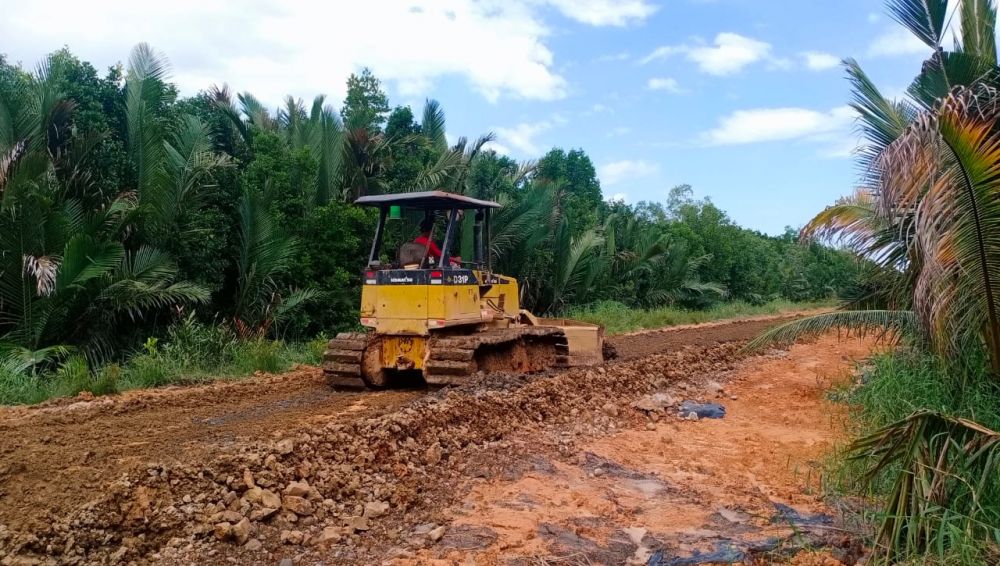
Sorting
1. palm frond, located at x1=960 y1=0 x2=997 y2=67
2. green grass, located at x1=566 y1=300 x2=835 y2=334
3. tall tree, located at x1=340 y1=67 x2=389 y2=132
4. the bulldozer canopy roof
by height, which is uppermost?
tall tree, located at x1=340 y1=67 x2=389 y2=132

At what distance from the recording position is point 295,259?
583 inches

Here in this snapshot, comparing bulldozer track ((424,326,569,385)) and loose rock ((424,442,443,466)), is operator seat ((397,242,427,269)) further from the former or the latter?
loose rock ((424,442,443,466))

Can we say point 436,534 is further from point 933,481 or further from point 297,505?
point 933,481

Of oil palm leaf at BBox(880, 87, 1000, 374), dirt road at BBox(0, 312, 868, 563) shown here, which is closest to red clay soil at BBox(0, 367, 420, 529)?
dirt road at BBox(0, 312, 868, 563)

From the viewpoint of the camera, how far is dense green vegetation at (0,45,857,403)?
11.0m

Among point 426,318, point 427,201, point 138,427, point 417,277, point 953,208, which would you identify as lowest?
point 138,427

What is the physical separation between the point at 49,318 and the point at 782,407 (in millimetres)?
10296

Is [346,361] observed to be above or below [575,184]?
below

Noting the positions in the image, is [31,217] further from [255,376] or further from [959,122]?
[959,122]

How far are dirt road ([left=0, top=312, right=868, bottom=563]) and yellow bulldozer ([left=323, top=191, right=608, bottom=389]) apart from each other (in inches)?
16.7

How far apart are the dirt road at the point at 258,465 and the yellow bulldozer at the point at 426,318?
1.40 ft

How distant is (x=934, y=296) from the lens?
627 centimetres

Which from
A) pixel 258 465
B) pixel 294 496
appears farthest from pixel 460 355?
pixel 294 496

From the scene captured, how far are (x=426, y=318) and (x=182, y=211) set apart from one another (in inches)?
237
